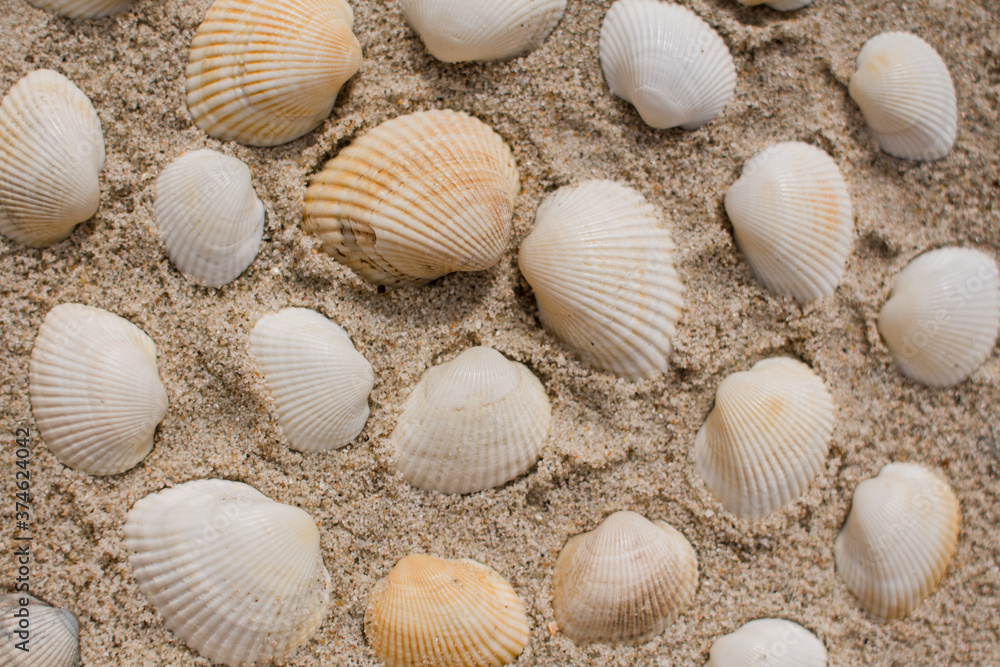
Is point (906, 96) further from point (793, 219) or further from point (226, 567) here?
point (226, 567)

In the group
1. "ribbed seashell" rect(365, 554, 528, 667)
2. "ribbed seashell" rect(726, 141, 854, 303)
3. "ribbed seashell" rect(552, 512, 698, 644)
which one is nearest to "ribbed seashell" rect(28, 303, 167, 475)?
"ribbed seashell" rect(365, 554, 528, 667)

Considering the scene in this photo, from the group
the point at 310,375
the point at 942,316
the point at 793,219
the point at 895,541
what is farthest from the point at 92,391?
the point at 942,316

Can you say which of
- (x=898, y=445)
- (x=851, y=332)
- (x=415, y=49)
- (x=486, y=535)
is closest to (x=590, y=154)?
(x=415, y=49)

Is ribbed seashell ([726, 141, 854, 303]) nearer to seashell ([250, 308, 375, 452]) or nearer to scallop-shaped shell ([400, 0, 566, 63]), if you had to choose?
scallop-shaped shell ([400, 0, 566, 63])

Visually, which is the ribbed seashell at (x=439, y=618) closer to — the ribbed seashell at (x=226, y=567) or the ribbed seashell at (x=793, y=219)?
the ribbed seashell at (x=226, y=567)

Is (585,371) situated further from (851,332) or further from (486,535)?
(851,332)

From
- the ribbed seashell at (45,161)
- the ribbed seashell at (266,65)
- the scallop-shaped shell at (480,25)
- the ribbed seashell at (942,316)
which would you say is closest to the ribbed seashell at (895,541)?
the ribbed seashell at (942,316)

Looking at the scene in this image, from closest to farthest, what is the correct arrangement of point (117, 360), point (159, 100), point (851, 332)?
point (117, 360), point (159, 100), point (851, 332)

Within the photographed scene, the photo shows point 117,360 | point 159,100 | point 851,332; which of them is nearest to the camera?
point 117,360
